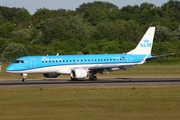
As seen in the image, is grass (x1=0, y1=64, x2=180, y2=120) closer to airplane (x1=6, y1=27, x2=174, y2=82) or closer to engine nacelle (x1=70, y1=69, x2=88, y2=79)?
engine nacelle (x1=70, y1=69, x2=88, y2=79)

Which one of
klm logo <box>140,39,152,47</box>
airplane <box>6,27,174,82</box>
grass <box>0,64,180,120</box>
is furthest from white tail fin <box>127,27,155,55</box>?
grass <box>0,64,180,120</box>

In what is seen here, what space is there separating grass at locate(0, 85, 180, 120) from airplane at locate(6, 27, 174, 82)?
1119cm

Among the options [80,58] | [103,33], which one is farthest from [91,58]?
[103,33]

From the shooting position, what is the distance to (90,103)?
34531 mm

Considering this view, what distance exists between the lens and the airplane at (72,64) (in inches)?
2228

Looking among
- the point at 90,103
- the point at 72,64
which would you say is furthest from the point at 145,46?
the point at 90,103

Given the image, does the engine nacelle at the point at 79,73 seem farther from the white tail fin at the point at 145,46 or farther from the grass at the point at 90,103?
the grass at the point at 90,103

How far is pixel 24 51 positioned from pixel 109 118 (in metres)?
76.7

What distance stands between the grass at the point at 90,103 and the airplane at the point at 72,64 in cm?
1119

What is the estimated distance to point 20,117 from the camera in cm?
2878

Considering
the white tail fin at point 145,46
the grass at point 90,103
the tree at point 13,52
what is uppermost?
the tree at point 13,52

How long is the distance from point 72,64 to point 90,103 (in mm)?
24225

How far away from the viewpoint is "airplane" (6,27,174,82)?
56594mm

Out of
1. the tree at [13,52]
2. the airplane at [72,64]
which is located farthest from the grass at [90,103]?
the tree at [13,52]
